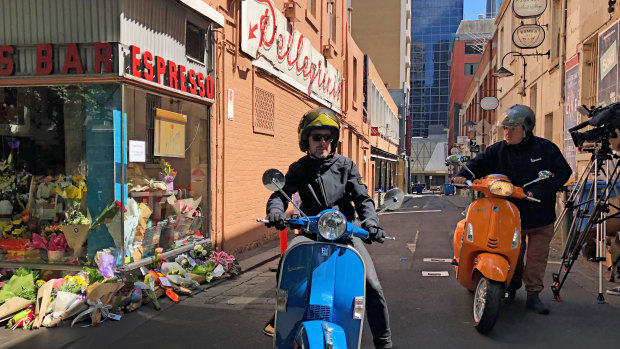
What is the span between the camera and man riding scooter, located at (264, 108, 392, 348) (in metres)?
3.41

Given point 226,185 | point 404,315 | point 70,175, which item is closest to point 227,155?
point 226,185

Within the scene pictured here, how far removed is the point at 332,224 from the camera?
2.92 m

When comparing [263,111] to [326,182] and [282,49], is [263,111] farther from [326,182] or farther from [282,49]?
[326,182]

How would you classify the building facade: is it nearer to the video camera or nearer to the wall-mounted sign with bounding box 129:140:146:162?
the wall-mounted sign with bounding box 129:140:146:162

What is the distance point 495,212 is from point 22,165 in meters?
5.65

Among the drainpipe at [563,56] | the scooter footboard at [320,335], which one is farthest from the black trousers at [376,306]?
the drainpipe at [563,56]

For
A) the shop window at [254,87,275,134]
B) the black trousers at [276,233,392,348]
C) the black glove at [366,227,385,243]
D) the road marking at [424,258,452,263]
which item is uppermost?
the shop window at [254,87,275,134]

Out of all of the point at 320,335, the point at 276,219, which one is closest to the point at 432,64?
Result: the point at 276,219

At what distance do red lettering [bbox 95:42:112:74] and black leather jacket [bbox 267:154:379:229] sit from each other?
3.02m

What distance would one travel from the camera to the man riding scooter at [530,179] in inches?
194

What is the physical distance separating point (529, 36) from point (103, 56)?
11059mm

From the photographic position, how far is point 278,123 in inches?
445

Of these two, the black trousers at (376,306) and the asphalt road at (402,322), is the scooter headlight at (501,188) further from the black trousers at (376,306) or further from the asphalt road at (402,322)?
the black trousers at (376,306)

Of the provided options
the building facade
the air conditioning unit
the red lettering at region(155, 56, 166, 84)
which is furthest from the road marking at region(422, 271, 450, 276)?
the building facade
